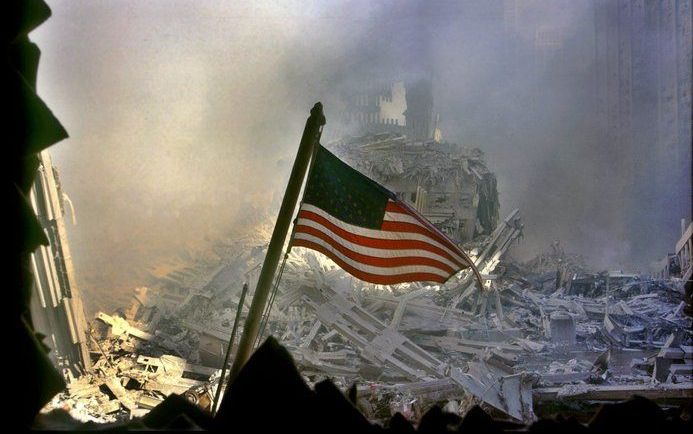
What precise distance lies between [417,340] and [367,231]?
8154 millimetres

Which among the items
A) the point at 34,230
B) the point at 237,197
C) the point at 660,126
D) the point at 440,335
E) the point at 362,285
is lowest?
the point at 440,335

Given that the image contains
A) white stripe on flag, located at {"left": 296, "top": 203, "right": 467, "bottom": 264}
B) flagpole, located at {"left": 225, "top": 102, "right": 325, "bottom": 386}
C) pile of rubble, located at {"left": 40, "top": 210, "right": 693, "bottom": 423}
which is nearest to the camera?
flagpole, located at {"left": 225, "top": 102, "right": 325, "bottom": 386}

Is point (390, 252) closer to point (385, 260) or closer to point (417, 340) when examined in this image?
point (385, 260)

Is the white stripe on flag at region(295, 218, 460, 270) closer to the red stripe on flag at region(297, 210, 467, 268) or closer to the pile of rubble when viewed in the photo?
the red stripe on flag at region(297, 210, 467, 268)

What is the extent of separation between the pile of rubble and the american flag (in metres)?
4.47

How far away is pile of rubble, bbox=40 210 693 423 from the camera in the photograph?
27.4 feet

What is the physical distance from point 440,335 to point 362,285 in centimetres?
246

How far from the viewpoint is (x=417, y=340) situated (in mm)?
11062

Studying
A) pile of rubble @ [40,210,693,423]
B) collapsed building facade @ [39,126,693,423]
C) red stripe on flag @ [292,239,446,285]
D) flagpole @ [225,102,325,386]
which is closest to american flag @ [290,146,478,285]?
red stripe on flag @ [292,239,446,285]

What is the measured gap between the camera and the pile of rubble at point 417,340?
8344 millimetres

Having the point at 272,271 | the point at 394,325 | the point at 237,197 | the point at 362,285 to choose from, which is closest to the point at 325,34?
the point at 237,197

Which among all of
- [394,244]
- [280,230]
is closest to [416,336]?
[394,244]

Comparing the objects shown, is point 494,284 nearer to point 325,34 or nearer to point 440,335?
point 440,335

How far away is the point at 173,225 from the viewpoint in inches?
611
